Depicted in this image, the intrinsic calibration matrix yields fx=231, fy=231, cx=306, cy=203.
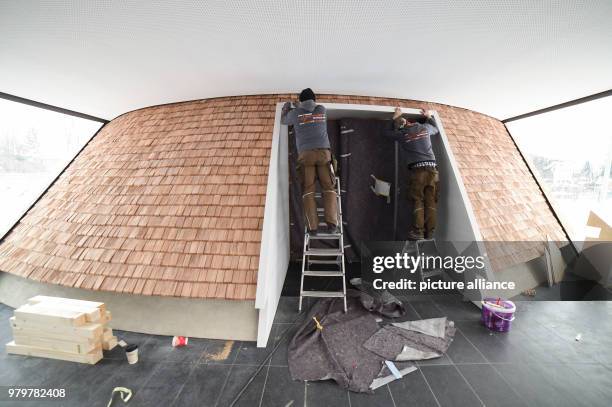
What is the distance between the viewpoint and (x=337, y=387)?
2.12m

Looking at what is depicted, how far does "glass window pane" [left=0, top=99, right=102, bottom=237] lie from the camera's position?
12.7 ft

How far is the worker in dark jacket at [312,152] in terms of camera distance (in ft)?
10.6

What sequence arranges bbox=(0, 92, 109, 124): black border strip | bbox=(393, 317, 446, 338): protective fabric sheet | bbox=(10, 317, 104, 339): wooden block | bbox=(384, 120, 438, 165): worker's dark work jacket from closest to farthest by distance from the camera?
bbox=(10, 317, 104, 339): wooden block
bbox=(393, 317, 446, 338): protective fabric sheet
bbox=(384, 120, 438, 165): worker's dark work jacket
bbox=(0, 92, 109, 124): black border strip

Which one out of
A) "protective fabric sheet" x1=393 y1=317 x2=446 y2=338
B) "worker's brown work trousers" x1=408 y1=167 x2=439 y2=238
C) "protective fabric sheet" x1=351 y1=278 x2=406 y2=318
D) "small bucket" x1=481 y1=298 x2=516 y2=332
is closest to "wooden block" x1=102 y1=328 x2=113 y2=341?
"protective fabric sheet" x1=351 y1=278 x2=406 y2=318

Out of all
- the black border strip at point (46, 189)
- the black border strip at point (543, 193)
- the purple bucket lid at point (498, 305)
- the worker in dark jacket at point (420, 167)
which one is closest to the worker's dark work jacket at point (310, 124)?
the worker in dark jacket at point (420, 167)

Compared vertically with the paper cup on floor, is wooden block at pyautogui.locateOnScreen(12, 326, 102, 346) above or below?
above

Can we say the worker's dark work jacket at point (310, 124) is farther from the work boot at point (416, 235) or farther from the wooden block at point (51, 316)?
the wooden block at point (51, 316)

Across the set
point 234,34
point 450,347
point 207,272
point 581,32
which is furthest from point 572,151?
point 207,272

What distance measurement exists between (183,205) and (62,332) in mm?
1776

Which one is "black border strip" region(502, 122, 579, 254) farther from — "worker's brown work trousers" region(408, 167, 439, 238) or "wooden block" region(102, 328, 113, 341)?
"wooden block" region(102, 328, 113, 341)

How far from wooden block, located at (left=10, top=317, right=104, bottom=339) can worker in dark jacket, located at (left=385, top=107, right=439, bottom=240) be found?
13.9 feet

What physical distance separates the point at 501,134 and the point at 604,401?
4.83 metres

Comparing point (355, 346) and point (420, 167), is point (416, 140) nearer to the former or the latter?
point (420, 167)

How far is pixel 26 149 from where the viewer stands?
13.5ft
